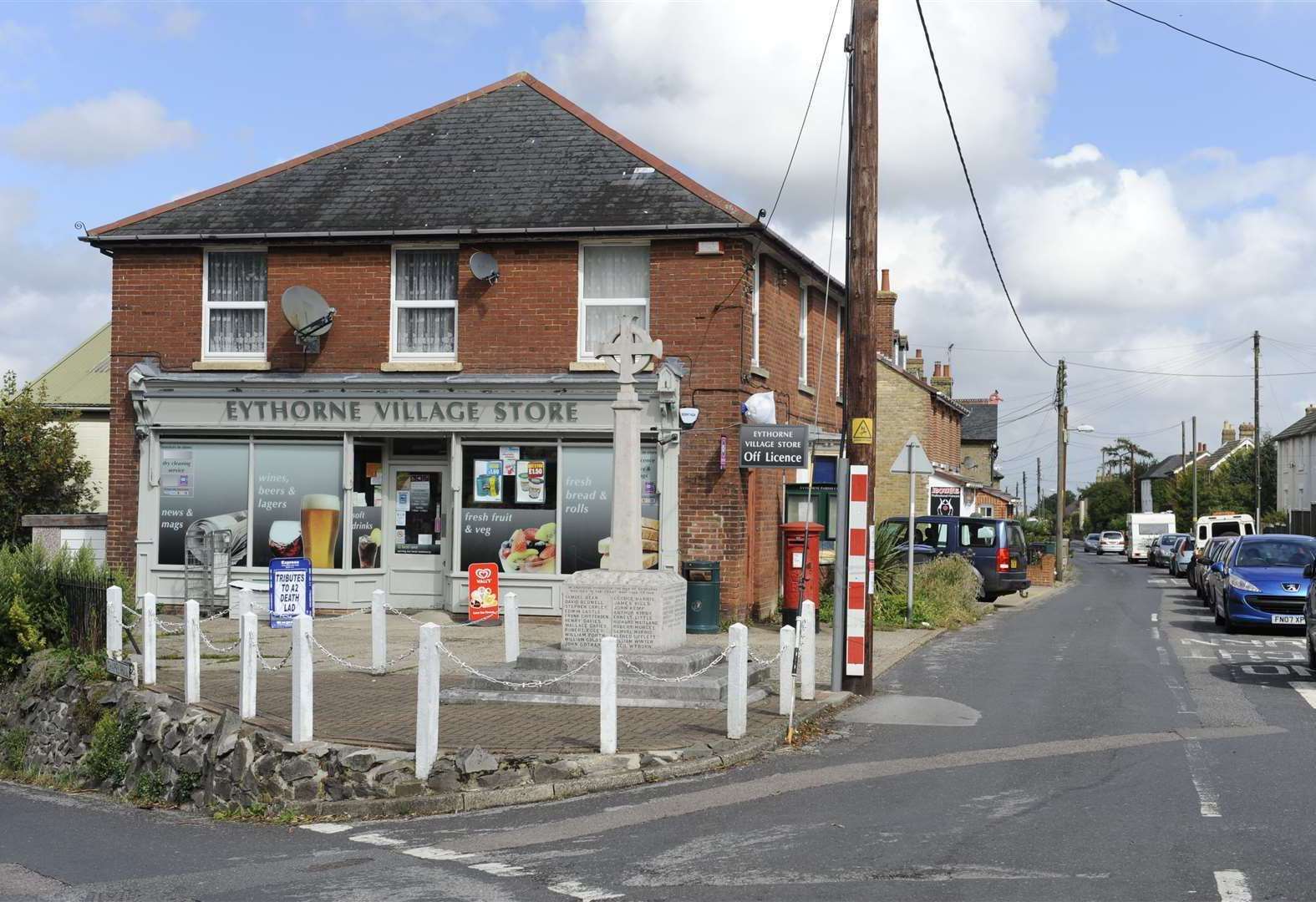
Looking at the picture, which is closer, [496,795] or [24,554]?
[496,795]

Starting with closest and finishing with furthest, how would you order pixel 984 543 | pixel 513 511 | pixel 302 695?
pixel 302 695, pixel 513 511, pixel 984 543

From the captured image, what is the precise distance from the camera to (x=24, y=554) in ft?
54.7

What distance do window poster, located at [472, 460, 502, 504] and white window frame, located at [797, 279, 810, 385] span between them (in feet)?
19.9

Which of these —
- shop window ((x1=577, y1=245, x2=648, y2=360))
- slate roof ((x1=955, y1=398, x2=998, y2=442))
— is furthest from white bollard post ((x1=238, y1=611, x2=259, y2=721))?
slate roof ((x1=955, y1=398, x2=998, y2=442))

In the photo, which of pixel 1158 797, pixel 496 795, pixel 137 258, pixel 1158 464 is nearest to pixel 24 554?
pixel 137 258

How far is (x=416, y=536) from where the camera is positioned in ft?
69.9

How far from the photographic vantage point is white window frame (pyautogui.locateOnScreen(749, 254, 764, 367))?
67.5ft

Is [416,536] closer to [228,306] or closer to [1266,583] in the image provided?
[228,306]

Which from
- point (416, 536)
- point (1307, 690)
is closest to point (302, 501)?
point (416, 536)

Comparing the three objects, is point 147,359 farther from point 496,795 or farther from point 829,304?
point 496,795

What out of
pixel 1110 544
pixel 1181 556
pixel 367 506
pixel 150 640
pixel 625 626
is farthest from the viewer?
pixel 1110 544

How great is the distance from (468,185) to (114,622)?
31.9 feet

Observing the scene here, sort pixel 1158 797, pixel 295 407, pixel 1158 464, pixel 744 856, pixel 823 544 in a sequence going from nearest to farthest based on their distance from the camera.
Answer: pixel 744 856 → pixel 1158 797 → pixel 295 407 → pixel 823 544 → pixel 1158 464

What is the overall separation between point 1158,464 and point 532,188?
141 meters
